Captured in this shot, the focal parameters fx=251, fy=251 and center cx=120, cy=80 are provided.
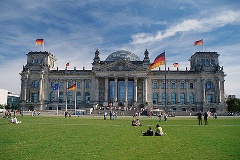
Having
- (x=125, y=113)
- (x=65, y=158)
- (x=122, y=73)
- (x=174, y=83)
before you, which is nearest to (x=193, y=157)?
(x=65, y=158)

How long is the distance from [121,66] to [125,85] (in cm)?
737

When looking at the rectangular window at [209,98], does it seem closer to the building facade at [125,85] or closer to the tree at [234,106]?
the building facade at [125,85]

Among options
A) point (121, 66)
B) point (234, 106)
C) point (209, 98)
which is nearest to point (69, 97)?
point (121, 66)

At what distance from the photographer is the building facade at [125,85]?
95.2m

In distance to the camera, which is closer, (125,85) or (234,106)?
(125,85)

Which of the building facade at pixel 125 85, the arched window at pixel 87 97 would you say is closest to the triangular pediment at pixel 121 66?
the building facade at pixel 125 85

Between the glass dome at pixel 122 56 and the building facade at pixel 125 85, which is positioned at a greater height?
the glass dome at pixel 122 56

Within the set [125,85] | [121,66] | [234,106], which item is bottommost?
[234,106]

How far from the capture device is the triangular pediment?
312 feet

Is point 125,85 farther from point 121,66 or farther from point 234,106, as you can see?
point 234,106

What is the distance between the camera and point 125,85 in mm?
94938

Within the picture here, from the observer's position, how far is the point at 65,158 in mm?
11805

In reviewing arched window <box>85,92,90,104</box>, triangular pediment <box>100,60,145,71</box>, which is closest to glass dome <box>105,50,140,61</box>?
triangular pediment <box>100,60,145,71</box>

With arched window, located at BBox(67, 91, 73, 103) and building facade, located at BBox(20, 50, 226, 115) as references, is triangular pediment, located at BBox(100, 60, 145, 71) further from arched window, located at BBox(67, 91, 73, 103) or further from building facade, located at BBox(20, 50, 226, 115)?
arched window, located at BBox(67, 91, 73, 103)
